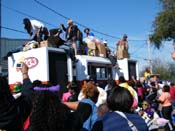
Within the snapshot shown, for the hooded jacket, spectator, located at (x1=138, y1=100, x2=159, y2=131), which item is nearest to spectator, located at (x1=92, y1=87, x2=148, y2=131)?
the hooded jacket

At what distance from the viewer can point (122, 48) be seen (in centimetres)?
1603

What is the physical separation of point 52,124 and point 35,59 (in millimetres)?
6808

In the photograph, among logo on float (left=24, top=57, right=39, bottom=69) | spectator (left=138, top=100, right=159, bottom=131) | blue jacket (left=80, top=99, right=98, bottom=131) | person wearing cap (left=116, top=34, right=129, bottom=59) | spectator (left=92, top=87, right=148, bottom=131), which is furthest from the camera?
person wearing cap (left=116, top=34, right=129, bottom=59)

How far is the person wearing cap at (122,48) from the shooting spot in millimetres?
→ 15489

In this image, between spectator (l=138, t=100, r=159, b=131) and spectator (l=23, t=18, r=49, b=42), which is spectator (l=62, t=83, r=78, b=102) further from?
spectator (l=23, t=18, r=49, b=42)

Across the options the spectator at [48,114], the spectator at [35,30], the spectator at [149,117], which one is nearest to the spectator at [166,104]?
the spectator at [149,117]

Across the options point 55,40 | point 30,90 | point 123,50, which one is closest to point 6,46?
point 123,50

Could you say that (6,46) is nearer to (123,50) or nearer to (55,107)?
(123,50)

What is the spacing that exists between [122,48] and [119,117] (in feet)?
40.1

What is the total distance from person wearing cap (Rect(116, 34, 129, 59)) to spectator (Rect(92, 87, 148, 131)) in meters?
11.4

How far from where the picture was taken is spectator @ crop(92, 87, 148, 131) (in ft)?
12.8

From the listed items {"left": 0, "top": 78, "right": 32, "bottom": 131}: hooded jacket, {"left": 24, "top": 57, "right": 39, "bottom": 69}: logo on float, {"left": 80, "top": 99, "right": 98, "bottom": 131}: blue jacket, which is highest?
{"left": 24, "top": 57, "right": 39, "bottom": 69}: logo on float

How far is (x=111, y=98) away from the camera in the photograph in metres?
4.05

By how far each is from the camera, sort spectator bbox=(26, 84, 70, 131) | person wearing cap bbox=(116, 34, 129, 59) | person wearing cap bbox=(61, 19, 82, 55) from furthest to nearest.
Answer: person wearing cap bbox=(116, 34, 129, 59) < person wearing cap bbox=(61, 19, 82, 55) < spectator bbox=(26, 84, 70, 131)
